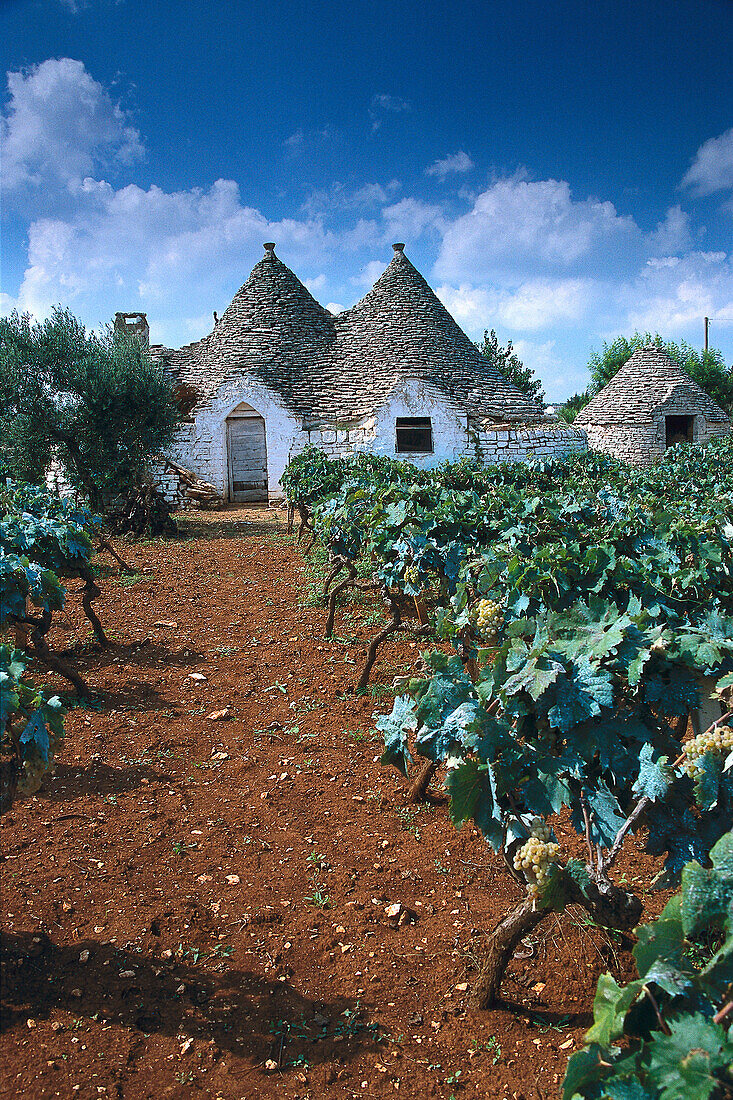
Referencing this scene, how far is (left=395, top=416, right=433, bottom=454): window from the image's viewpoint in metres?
19.7

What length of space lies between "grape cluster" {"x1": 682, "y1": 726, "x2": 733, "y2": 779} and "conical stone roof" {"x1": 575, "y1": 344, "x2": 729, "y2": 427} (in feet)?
77.3

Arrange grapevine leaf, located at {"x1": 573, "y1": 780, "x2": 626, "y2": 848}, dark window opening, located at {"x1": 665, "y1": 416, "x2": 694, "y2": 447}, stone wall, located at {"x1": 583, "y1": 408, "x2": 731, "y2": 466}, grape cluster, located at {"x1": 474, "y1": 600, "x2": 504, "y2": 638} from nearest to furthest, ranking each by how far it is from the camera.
Answer: grapevine leaf, located at {"x1": 573, "y1": 780, "x2": 626, "y2": 848} → grape cluster, located at {"x1": 474, "y1": 600, "x2": 504, "y2": 638} → stone wall, located at {"x1": 583, "y1": 408, "x2": 731, "y2": 466} → dark window opening, located at {"x1": 665, "y1": 416, "x2": 694, "y2": 447}

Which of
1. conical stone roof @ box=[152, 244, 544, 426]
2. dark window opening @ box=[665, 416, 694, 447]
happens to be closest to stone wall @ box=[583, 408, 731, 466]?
dark window opening @ box=[665, 416, 694, 447]

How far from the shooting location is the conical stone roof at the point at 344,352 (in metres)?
20.6

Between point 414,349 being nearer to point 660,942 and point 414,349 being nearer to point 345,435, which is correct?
point 345,435

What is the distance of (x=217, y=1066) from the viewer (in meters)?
2.23

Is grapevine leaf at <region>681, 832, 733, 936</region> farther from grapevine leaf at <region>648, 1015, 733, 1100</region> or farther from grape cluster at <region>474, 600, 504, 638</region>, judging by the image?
grape cluster at <region>474, 600, 504, 638</region>

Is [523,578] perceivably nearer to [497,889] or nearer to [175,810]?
[497,889]

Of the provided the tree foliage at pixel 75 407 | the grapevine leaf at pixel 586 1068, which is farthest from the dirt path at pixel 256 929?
the tree foliage at pixel 75 407

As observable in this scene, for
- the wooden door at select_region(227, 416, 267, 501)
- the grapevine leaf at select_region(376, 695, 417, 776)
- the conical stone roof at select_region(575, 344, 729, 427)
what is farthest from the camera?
the conical stone roof at select_region(575, 344, 729, 427)

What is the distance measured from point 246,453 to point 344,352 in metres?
5.10

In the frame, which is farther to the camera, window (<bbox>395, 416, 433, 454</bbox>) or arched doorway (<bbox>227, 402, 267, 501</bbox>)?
arched doorway (<bbox>227, 402, 267, 501</bbox>)

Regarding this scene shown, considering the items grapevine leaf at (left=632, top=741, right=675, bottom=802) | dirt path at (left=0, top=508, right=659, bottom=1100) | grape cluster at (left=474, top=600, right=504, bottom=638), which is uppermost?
grape cluster at (left=474, top=600, right=504, bottom=638)

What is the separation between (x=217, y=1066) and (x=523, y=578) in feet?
7.76
